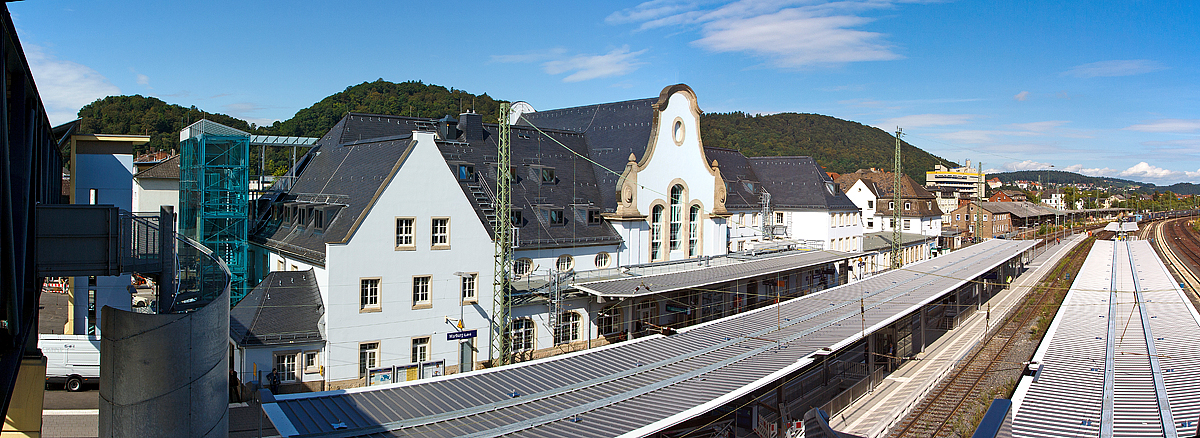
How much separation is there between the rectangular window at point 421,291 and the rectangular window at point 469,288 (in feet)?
5.14

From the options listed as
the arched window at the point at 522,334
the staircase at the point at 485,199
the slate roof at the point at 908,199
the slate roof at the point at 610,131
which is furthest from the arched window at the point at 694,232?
the slate roof at the point at 908,199

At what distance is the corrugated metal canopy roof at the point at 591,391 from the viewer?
1778 centimetres

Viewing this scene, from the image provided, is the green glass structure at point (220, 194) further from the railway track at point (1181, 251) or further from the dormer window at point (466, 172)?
the railway track at point (1181, 251)

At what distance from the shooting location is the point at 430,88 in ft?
279

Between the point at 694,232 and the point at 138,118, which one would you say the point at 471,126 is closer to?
the point at 694,232

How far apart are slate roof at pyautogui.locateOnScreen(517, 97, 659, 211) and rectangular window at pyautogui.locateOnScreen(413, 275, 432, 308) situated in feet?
47.7

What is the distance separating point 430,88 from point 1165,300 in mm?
70409

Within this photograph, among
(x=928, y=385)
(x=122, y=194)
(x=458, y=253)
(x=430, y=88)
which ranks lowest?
(x=928, y=385)

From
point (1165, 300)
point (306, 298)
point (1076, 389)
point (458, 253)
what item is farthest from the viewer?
point (1165, 300)

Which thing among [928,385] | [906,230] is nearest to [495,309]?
[928,385]

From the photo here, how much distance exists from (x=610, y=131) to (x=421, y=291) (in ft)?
68.9

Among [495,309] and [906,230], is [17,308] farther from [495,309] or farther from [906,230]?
[906,230]

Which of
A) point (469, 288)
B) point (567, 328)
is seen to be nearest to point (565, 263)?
point (567, 328)

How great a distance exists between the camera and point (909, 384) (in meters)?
32.9
